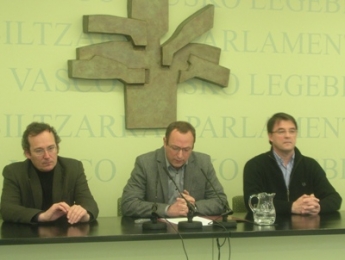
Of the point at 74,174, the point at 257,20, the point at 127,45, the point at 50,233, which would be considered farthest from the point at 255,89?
the point at 50,233

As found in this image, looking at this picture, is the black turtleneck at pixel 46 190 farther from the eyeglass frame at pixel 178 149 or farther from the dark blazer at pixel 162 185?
the eyeglass frame at pixel 178 149

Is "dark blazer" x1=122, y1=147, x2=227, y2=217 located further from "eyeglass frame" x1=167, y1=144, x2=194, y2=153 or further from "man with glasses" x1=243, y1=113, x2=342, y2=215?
"man with glasses" x1=243, y1=113, x2=342, y2=215

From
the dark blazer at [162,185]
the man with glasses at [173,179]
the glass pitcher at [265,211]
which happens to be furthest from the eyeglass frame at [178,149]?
the glass pitcher at [265,211]

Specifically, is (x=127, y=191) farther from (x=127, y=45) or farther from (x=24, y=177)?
(x=127, y=45)

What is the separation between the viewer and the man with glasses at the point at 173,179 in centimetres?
352

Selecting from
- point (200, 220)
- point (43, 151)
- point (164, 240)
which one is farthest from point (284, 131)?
point (43, 151)

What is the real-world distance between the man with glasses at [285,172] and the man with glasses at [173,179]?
32 centimetres

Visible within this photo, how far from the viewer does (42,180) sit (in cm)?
347

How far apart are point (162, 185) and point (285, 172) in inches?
35.2

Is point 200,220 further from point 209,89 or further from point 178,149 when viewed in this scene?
point 209,89

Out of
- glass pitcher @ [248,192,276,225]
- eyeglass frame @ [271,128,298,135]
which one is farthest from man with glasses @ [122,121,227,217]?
eyeglass frame @ [271,128,298,135]

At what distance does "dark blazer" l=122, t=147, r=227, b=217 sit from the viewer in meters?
3.54

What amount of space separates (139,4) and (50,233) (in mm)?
2034

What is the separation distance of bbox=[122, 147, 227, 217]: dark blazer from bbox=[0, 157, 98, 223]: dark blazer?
273 millimetres
